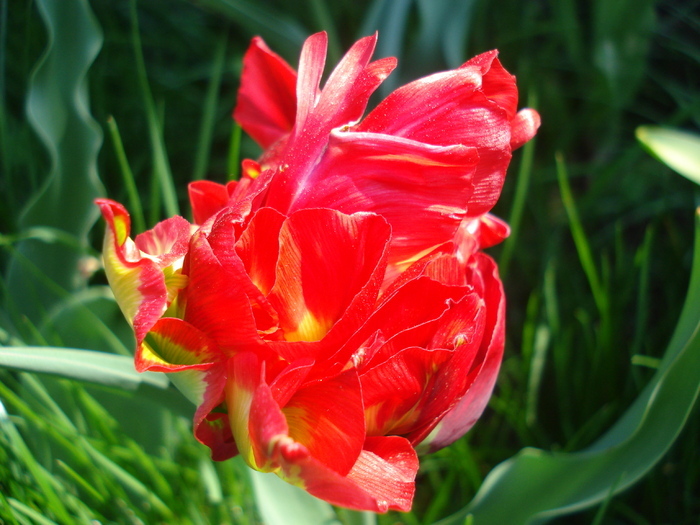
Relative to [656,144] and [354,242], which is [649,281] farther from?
[354,242]

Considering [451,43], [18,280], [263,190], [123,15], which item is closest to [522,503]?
[263,190]

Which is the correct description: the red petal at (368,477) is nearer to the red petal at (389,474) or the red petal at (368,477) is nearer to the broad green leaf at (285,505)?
the red petal at (389,474)

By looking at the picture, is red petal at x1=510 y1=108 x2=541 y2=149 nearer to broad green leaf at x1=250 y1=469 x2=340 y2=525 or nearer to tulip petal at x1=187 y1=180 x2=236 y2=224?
tulip petal at x1=187 y1=180 x2=236 y2=224

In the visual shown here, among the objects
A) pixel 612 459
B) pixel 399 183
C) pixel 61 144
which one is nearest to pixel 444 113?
pixel 399 183

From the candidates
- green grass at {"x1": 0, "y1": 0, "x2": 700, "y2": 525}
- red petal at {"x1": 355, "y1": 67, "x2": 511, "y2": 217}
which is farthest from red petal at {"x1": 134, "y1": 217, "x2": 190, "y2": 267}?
green grass at {"x1": 0, "y1": 0, "x2": 700, "y2": 525}

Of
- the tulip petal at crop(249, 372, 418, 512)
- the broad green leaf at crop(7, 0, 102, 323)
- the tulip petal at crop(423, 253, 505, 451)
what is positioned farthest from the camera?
the broad green leaf at crop(7, 0, 102, 323)

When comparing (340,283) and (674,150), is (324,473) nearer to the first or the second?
(340,283)
